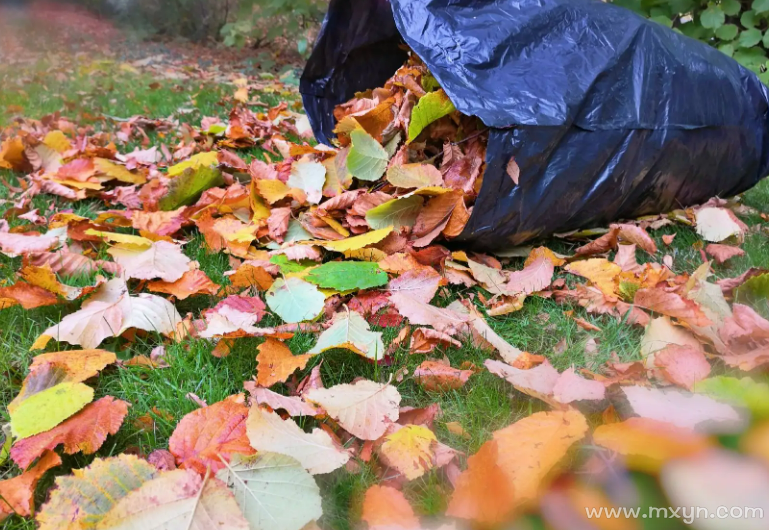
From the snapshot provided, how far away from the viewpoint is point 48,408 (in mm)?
801

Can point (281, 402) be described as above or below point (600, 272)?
above

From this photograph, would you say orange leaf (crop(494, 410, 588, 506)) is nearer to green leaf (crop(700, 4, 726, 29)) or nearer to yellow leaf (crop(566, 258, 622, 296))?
yellow leaf (crop(566, 258, 622, 296))

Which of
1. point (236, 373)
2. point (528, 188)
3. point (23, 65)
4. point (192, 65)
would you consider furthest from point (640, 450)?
point (192, 65)

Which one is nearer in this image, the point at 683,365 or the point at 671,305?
the point at 683,365

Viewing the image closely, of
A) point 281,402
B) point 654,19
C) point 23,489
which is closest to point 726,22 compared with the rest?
point 654,19

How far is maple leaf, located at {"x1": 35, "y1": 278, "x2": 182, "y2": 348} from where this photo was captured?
101cm

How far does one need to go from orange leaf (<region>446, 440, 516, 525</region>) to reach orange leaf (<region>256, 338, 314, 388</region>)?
0.39 metres

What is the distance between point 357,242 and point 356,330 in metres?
0.38

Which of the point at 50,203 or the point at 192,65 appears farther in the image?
the point at 192,65

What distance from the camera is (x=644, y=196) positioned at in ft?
5.44

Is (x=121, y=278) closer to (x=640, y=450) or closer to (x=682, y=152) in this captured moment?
(x=640, y=450)

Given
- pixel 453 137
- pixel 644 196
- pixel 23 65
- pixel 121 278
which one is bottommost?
pixel 644 196

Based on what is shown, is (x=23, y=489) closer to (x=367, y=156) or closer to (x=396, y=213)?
(x=396, y=213)

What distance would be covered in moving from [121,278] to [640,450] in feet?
3.87
